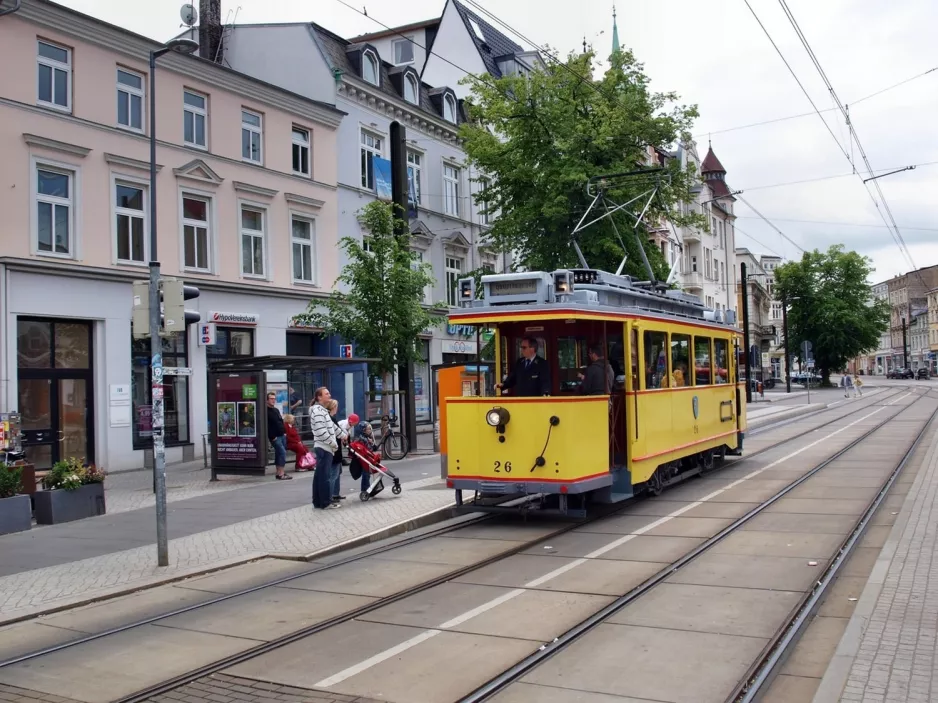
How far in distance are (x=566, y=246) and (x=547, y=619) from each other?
906 inches

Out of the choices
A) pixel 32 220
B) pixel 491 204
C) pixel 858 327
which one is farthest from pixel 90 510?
pixel 858 327

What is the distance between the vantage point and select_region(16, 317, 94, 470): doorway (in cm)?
1836

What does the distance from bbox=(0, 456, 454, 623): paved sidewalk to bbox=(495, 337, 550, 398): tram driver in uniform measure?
1.99 m

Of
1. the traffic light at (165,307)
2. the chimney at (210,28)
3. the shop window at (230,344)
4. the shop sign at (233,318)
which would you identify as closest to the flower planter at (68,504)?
the traffic light at (165,307)

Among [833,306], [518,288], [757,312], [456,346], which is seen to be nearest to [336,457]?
[518,288]

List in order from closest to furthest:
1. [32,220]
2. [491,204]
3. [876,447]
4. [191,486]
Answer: [191,486] → [32,220] → [876,447] → [491,204]

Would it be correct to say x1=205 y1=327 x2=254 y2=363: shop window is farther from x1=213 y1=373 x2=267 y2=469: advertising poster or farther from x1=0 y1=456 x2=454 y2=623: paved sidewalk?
x1=0 y1=456 x2=454 y2=623: paved sidewalk

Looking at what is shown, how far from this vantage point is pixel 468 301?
1222 cm

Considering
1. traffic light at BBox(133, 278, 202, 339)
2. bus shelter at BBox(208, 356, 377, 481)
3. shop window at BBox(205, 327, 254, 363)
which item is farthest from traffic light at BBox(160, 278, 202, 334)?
shop window at BBox(205, 327, 254, 363)

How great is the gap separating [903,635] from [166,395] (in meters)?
18.6

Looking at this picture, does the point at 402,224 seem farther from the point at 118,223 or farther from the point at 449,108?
the point at 449,108

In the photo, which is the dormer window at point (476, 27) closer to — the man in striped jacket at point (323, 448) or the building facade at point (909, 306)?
the man in striped jacket at point (323, 448)

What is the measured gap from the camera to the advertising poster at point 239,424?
17219 mm

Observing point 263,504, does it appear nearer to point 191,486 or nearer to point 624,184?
point 191,486
